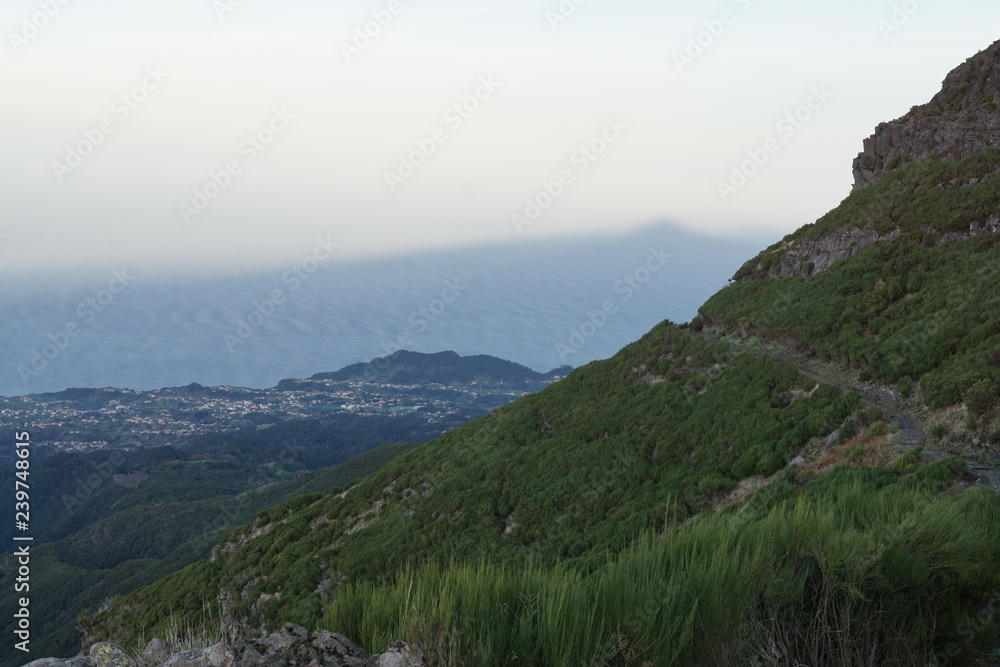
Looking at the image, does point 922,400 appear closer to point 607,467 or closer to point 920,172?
point 607,467

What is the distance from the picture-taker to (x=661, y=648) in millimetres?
4914


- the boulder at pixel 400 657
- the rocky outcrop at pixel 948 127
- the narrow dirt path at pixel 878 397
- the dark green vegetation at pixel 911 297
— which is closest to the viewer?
the boulder at pixel 400 657

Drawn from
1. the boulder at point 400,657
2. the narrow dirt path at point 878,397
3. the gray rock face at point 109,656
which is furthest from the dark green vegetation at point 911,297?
the gray rock face at point 109,656

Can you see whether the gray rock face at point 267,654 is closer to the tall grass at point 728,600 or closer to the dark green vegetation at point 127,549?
the tall grass at point 728,600

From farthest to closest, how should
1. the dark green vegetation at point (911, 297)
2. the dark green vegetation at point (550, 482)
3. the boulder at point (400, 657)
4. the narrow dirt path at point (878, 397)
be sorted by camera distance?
the dark green vegetation at point (550, 482)
the dark green vegetation at point (911, 297)
the narrow dirt path at point (878, 397)
the boulder at point (400, 657)

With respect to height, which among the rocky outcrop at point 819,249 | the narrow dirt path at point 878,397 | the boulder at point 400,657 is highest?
the rocky outcrop at point 819,249

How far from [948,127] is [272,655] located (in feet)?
136

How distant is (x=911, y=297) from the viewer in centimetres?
2448

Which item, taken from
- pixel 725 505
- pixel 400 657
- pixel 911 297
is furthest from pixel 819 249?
pixel 400 657

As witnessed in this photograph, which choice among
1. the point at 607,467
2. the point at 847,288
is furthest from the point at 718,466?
the point at 847,288

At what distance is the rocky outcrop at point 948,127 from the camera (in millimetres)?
33188

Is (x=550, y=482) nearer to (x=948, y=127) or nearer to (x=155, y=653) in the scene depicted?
(x=155, y=653)

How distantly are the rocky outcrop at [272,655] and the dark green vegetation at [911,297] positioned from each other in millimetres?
14603

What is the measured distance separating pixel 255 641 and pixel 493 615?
6.06 feet
